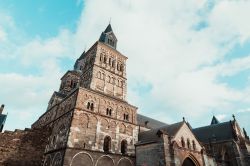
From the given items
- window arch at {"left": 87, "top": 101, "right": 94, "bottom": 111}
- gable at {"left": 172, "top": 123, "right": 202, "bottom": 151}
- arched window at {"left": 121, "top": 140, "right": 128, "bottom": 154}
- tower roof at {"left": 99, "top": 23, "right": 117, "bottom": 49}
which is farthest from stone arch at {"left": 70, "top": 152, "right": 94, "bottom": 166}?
tower roof at {"left": 99, "top": 23, "right": 117, "bottom": 49}

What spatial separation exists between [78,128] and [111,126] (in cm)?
486

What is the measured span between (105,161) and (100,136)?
9.76ft

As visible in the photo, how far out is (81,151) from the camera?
20.2m

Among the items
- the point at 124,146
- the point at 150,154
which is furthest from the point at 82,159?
the point at 150,154

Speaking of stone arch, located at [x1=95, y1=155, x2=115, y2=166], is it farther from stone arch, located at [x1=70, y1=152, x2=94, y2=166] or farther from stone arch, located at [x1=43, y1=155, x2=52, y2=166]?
stone arch, located at [x1=43, y1=155, x2=52, y2=166]

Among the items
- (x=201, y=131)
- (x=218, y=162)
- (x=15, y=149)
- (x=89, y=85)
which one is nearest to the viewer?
(x=15, y=149)

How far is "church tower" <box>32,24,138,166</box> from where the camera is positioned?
67.7 feet

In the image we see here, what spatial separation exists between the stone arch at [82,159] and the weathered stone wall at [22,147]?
302 inches

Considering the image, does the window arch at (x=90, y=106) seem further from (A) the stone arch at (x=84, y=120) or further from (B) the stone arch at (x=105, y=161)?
(B) the stone arch at (x=105, y=161)

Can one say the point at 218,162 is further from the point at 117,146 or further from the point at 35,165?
the point at 35,165

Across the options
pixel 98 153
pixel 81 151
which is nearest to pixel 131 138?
pixel 98 153

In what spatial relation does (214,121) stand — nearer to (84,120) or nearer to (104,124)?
(104,124)

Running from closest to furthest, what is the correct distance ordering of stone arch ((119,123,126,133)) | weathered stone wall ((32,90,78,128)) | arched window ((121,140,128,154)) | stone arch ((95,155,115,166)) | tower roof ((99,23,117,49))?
stone arch ((95,155,115,166)) < weathered stone wall ((32,90,78,128)) < arched window ((121,140,128,154)) < stone arch ((119,123,126,133)) < tower roof ((99,23,117,49))

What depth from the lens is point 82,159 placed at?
19922 millimetres
